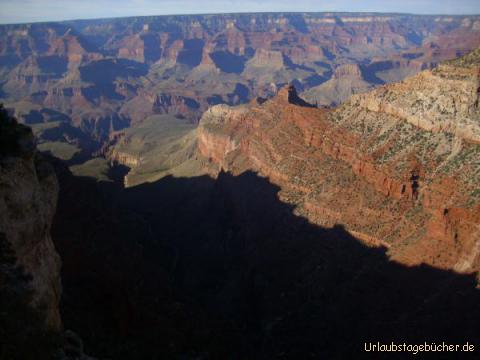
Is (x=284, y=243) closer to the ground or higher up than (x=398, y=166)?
closer to the ground

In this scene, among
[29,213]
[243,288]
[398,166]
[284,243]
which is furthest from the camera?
[284,243]

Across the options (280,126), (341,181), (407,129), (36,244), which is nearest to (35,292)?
(36,244)

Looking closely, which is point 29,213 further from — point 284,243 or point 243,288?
point 284,243

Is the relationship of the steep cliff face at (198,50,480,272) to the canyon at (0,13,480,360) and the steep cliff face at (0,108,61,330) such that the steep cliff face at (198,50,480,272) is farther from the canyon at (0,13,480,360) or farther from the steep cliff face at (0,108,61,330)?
the steep cliff face at (0,108,61,330)

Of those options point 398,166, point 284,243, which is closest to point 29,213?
point 284,243

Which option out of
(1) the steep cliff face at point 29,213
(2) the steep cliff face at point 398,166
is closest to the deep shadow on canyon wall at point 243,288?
(2) the steep cliff face at point 398,166

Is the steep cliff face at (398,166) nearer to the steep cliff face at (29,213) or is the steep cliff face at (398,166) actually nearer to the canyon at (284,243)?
the canyon at (284,243)

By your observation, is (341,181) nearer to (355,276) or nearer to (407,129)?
(407,129)
